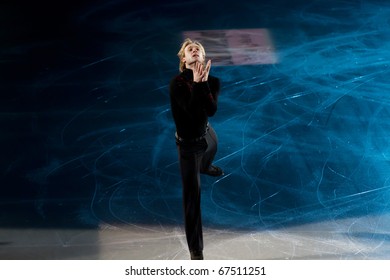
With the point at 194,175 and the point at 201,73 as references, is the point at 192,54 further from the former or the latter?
the point at 194,175

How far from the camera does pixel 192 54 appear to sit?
3.99 m

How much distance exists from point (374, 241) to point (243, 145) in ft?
3.22

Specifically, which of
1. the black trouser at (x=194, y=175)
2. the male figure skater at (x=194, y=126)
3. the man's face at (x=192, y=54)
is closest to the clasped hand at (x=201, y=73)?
the male figure skater at (x=194, y=126)

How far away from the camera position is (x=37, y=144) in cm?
443

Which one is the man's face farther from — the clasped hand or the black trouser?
the black trouser

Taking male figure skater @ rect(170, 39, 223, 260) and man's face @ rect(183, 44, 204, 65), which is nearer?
male figure skater @ rect(170, 39, 223, 260)

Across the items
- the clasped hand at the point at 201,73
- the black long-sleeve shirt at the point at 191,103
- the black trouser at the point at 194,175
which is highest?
the clasped hand at the point at 201,73

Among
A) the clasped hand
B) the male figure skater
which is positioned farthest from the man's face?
the clasped hand

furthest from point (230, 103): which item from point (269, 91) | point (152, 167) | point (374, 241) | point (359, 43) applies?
point (374, 241)

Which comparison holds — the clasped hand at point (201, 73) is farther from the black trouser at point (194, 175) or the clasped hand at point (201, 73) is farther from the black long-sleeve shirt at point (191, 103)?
the black trouser at point (194, 175)

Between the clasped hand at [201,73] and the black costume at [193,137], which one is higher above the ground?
the clasped hand at [201,73]

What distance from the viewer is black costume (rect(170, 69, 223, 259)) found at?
12.7 feet

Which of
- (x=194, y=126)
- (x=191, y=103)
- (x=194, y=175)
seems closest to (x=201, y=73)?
(x=191, y=103)

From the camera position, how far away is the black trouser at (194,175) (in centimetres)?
399
